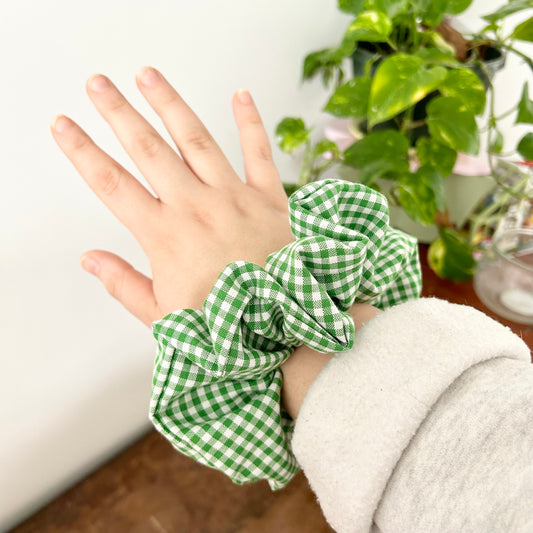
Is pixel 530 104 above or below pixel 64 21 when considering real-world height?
below

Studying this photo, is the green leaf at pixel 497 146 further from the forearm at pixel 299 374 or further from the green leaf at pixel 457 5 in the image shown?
the forearm at pixel 299 374

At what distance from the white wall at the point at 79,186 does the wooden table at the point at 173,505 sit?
0.14ft

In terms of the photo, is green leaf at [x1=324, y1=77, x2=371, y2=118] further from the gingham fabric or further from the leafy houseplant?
the gingham fabric

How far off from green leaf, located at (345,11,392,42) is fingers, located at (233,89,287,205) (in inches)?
5.4

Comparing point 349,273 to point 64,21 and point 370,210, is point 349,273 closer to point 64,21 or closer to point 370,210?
point 370,210

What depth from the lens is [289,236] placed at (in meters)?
0.44

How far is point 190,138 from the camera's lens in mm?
464

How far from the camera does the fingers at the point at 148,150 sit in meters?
0.43

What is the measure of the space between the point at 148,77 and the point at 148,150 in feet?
0.21

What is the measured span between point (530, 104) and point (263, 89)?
12.0 inches

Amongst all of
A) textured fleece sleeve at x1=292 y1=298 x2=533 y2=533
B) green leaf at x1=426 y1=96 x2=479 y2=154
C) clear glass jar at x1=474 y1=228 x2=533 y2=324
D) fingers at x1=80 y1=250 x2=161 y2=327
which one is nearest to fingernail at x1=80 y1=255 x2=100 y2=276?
fingers at x1=80 y1=250 x2=161 y2=327

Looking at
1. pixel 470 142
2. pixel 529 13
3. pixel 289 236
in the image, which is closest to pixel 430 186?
pixel 470 142

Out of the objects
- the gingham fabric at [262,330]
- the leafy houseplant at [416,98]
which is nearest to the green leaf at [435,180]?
the leafy houseplant at [416,98]

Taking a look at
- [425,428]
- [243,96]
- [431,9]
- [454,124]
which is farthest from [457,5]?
[425,428]
